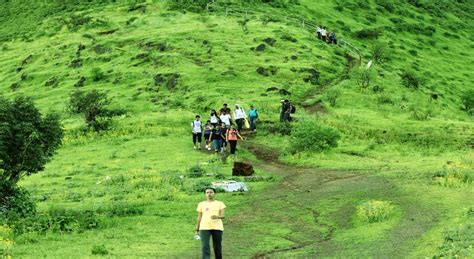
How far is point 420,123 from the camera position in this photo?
45250 mm

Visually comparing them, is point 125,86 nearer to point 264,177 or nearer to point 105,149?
point 105,149

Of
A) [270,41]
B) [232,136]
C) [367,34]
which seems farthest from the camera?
[367,34]

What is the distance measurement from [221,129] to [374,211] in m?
Answer: 16.4

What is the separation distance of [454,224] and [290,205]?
22.8 feet

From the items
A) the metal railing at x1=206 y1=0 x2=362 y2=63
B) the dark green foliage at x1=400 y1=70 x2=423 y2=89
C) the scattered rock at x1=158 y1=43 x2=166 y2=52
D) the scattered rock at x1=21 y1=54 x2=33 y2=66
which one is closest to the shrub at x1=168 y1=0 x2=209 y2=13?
the metal railing at x1=206 y1=0 x2=362 y2=63

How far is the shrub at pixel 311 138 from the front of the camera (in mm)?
35062

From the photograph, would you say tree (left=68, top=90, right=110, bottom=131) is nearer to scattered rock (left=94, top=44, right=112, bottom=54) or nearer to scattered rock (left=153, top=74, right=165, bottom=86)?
scattered rock (left=153, top=74, right=165, bottom=86)

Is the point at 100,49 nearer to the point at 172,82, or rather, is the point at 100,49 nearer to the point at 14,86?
the point at 14,86

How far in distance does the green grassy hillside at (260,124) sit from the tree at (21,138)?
1951mm

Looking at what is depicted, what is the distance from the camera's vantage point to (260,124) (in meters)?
44.2

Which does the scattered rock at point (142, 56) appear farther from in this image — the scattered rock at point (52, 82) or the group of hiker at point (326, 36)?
the group of hiker at point (326, 36)

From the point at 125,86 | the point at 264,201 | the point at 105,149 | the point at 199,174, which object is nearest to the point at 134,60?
the point at 125,86

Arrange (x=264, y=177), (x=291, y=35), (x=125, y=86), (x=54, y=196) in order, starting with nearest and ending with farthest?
(x=54, y=196), (x=264, y=177), (x=125, y=86), (x=291, y=35)

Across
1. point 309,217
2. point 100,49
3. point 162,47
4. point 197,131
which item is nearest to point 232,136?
point 197,131
